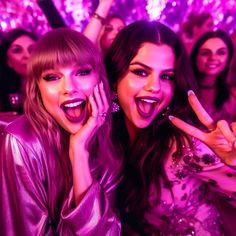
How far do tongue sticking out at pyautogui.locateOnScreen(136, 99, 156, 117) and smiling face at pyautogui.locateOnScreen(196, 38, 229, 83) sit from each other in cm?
156

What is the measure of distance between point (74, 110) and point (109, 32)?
68.5 inches

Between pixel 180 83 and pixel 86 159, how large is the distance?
0.60 meters

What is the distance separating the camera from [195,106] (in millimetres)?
A: 1203

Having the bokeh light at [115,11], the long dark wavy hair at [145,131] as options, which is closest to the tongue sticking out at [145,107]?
the long dark wavy hair at [145,131]

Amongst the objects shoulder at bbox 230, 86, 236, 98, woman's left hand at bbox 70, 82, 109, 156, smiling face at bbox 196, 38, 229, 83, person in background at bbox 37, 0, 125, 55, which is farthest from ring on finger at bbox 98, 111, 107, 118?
shoulder at bbox 230, 86, 236, 98

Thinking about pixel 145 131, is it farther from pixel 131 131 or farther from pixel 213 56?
pixel 213 56

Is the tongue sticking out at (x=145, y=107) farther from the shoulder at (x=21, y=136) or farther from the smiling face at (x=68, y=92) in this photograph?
→ the shoulder at (x=21, y=136)

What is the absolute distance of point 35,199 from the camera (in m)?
1.25

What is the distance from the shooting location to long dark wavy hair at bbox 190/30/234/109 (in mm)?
2896

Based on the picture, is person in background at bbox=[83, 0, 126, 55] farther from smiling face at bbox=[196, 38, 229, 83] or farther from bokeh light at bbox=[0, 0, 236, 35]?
smiling face at bbox=[196, 38, 229, 83]

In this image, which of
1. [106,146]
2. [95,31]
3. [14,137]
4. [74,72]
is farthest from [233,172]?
[95,31]

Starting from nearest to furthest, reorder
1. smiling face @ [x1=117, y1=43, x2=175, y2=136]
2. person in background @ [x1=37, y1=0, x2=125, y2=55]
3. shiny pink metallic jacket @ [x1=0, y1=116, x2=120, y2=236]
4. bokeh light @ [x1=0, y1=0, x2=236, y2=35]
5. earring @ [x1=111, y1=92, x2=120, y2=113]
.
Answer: shiny pink metallic jacket @ [x1=0, y1=116, x2=120, y2=236] → smiling face @ [x1=117, y1=43, x2=175, y2=136] → earring @ [x1=111, y1=92, x2=120, y2=113] → person in background @ [x1=37, y1=0, x2=125, y2=55] → bokeh light @ [x1=0, y1=0, x2=236, y2=35]

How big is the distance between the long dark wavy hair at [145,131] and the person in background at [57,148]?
227mm

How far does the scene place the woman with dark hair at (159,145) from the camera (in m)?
1.46
